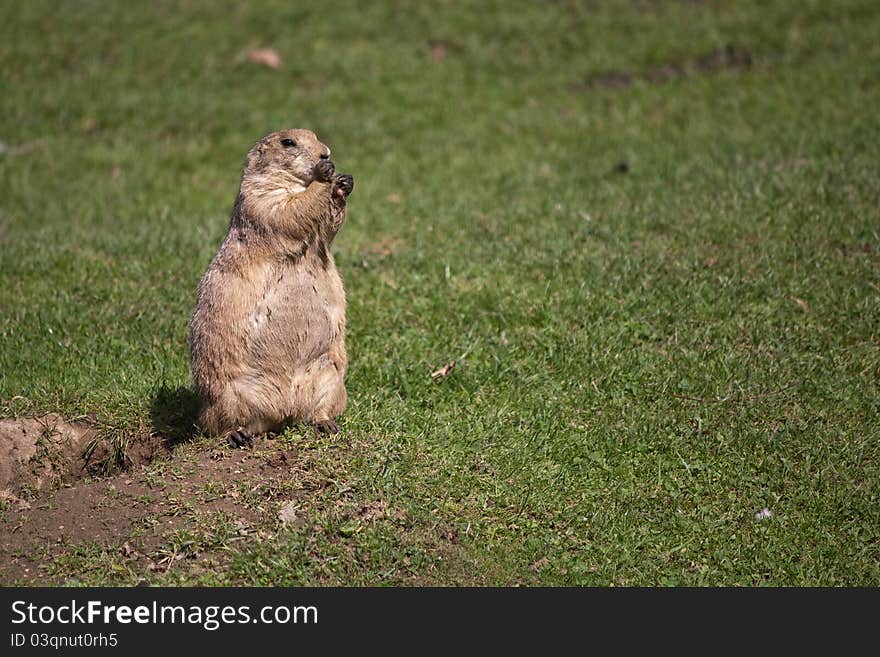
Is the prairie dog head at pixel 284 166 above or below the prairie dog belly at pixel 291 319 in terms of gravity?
above

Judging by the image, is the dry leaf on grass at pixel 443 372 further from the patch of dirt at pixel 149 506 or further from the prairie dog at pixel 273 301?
the patch of dirt at pixel 149 506

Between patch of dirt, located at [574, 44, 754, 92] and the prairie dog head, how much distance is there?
8103 mm

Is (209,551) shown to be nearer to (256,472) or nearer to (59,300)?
(256,472)

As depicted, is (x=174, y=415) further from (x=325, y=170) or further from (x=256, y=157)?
(x=325, y=170)

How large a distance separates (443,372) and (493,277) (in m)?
1.47

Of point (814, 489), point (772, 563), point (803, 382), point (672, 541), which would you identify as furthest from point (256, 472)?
point (803, 382)

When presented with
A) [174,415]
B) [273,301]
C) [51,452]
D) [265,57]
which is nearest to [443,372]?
[273,301]

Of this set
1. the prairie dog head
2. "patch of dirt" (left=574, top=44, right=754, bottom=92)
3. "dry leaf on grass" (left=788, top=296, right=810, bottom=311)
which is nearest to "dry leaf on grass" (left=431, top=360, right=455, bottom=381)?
the prairie dog head

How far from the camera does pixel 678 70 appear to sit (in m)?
13.3

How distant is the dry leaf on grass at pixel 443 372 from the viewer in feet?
22.5

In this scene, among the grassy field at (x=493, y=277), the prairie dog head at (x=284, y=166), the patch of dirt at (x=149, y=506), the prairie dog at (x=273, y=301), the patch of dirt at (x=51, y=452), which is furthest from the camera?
the patch of dirt at (x=51, y=452)

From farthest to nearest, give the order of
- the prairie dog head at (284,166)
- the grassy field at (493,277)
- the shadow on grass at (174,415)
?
the shadow on grass at (174,415)
the prairie dog head at (284,166)
the grassy field at (493,277)

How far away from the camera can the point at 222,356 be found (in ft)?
18.5

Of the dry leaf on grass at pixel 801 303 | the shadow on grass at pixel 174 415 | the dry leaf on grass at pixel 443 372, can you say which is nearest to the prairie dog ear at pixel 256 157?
the shadow on grass at pixel 174 415
